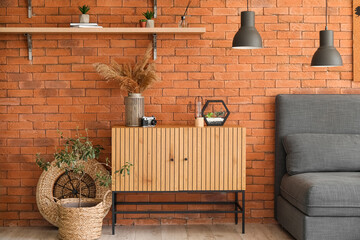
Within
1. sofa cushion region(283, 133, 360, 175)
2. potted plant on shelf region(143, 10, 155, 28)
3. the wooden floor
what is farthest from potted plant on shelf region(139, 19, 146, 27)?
the wooden floor

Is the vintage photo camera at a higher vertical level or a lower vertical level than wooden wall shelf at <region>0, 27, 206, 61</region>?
lower

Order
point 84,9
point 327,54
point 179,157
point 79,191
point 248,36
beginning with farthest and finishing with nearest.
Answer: point 79,191 < point 84,9 < point 179,157 < point 327,54 < point 248,36

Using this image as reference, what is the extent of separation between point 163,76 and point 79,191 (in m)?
1.35

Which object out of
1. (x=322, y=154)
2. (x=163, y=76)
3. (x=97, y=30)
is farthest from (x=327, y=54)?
(x=97, y=30)

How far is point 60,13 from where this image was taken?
4496 millimetres

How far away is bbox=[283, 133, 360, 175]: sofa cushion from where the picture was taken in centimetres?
424

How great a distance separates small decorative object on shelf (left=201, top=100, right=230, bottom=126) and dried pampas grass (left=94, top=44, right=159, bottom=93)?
572mm

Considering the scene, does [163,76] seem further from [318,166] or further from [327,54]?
[318,166]

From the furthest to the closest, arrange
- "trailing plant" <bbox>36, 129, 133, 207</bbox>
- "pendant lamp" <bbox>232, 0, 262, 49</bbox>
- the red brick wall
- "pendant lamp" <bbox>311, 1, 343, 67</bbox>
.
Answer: the red brick wall → "trailing plant" <bbox>36, 129, 133, 207</bbox> → "pendant lamp" <bbox>311, 1, 343, 67</bbox> → "pendant lamp" <bbox>232, 0, 262, 49</bbox>

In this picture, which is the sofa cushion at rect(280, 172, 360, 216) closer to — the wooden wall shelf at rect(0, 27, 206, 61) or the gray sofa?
the gray sofa

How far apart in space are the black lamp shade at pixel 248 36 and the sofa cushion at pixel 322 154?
3.74ft

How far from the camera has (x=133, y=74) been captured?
4395 millimetres

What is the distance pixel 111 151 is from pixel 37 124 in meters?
0.76

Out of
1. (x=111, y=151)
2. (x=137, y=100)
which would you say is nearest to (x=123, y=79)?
(x=137, y=100)
